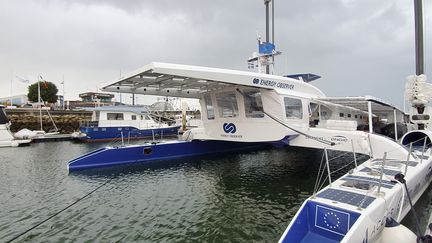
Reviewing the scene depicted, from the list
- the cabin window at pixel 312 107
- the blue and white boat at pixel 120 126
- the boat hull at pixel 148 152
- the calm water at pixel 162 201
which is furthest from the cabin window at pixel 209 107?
the blue and white boat at pixel 120 126

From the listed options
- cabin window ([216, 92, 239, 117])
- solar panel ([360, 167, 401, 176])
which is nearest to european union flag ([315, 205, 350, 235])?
solar panel ([360, 167, 401, 176])

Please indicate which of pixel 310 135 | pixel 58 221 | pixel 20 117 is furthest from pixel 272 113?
pixel 20 117

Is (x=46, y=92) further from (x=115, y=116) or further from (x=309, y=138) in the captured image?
(x=309, y=138)

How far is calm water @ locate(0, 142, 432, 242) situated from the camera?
6.67 meters

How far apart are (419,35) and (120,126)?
96.0 feet

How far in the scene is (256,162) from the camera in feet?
51.2

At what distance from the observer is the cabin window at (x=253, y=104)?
12.8 metres

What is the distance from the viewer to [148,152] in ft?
50.1

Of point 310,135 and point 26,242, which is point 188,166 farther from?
point 26,242

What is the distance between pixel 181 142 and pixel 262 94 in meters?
6.37

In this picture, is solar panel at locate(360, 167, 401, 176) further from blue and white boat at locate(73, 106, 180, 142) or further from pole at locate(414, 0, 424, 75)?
blue and white boat at locate(73, 106, 180, 142)

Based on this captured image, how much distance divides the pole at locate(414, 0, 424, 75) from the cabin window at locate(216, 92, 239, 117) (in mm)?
10332

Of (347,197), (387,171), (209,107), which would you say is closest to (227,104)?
(209,107)

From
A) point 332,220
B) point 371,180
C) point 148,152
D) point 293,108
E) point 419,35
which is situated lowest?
point 332,220
